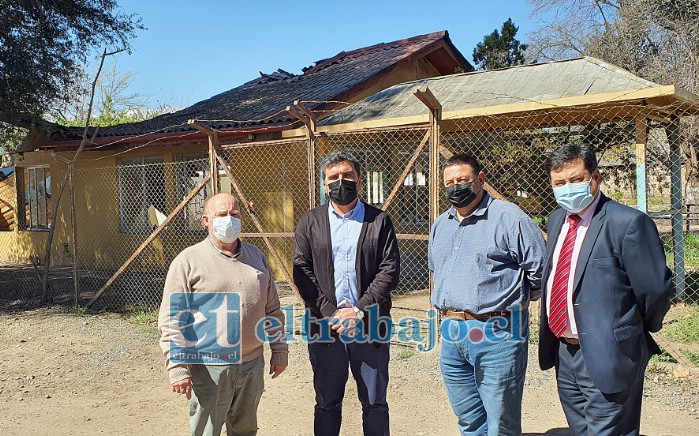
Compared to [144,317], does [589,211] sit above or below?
above

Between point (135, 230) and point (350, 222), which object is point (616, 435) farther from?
point (135, 230)

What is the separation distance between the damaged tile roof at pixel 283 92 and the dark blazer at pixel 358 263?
259 inches

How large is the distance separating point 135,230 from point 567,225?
1127 cm

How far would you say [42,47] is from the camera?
9820mm

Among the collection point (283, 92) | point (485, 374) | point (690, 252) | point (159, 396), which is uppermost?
point (283, 92)

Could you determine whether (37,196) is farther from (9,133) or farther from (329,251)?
(329,251)

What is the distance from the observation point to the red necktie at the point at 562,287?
8.77 feet

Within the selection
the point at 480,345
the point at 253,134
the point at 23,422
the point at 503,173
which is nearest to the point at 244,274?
the point at 480,345

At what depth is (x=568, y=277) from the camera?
2.66m

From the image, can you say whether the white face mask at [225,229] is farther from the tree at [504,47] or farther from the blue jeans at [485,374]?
the tree at [504,47]

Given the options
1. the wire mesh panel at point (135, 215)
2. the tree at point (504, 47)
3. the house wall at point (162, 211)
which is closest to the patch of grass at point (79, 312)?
the house wall at point (162, 211)

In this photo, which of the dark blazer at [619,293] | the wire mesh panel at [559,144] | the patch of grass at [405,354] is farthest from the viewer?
the wire mesh panel at [559,144]

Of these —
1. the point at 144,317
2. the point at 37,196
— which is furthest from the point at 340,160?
the point at 37,196

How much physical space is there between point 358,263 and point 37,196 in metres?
13.4
